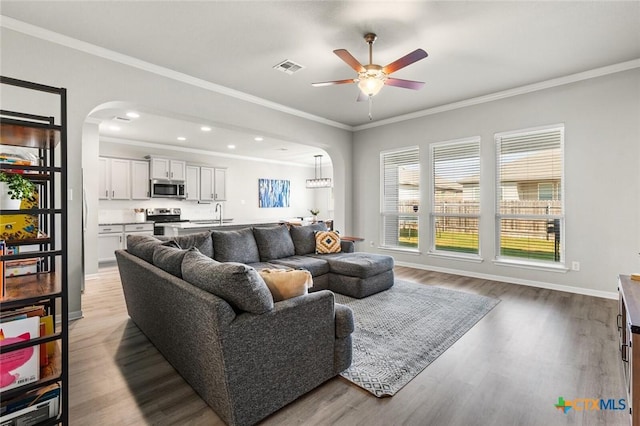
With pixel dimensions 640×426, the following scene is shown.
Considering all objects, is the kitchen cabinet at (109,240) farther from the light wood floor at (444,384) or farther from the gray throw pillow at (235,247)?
the gray throw pillow at (235,247)

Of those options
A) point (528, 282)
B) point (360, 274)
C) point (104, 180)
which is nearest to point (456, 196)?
point (528, 282)

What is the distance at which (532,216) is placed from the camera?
15.1 ft

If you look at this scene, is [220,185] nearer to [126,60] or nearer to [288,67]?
[126,60]

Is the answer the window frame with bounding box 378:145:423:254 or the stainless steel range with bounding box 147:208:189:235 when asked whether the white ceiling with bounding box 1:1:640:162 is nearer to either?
the window frame with bounding box 378:145:423:254

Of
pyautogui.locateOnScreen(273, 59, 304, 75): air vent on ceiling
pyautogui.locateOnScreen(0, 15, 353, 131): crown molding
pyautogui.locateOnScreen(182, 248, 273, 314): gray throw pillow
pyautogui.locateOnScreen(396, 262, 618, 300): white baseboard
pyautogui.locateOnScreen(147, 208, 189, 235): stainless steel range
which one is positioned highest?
pyautogui.locateOnScreen(273, 59, 304, 75): air vent on ceiling

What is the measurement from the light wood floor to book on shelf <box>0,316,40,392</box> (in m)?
0.63

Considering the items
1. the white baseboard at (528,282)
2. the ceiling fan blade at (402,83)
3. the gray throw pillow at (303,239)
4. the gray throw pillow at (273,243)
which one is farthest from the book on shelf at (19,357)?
the white baseboard at (528,282)

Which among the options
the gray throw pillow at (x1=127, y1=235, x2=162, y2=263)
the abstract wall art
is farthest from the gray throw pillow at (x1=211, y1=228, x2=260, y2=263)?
the abstract wall art

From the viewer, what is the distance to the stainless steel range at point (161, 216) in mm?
7325

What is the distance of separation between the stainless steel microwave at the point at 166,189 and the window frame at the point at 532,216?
6.92 meters

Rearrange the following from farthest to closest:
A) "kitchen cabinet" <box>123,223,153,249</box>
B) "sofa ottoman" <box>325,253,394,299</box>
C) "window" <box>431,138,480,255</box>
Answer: "kitchen cabinet" <box>123,223,153,249</box> < "window" <box>431,138,480,255</box> < "sofa ottoman" <box>325,253,394,299</box>

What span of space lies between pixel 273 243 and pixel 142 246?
1807mm

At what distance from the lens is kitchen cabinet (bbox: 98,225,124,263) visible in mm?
6461

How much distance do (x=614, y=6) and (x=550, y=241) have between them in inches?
116
